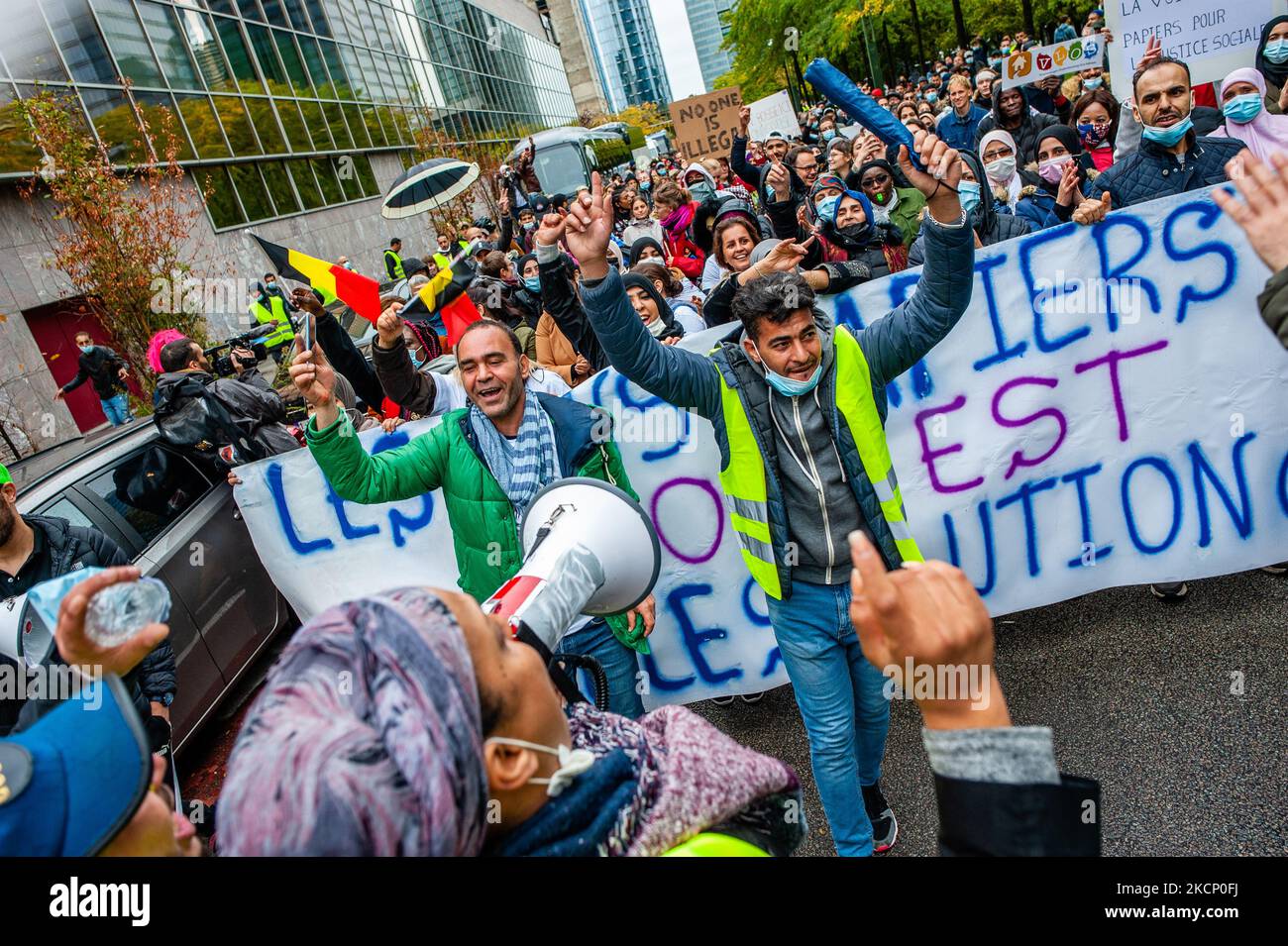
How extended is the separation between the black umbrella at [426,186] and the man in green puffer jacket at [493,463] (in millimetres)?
4970

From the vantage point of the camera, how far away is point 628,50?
588 ft

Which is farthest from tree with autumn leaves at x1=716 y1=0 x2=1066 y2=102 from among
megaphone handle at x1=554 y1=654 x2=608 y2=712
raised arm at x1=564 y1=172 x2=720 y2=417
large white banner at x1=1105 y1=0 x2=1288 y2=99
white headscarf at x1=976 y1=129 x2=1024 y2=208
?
megaphone handle at x1=554 y1=654 x2=608 y2=712

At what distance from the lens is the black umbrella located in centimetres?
701

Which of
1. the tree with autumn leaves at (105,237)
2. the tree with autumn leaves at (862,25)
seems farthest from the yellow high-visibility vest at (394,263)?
the tree with autumn leaves at (862,25)

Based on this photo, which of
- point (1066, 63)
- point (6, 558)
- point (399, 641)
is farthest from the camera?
point (1066, 63)

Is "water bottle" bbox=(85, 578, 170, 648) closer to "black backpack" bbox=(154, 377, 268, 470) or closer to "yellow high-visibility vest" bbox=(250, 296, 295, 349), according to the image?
"black backpack" bbox=(154, 377, 268, 470)

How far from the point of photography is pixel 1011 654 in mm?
3098

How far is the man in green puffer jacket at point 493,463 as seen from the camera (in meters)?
2.47

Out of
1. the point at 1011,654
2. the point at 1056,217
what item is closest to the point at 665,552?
the point at 1011,654

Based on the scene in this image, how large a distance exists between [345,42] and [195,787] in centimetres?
2574

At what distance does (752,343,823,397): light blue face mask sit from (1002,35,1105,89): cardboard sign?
6140 millimetres

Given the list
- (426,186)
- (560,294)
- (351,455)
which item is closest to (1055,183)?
(560,294)

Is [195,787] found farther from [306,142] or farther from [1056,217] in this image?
[306,142]

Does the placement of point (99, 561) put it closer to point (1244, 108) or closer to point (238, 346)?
point (238, 346)
